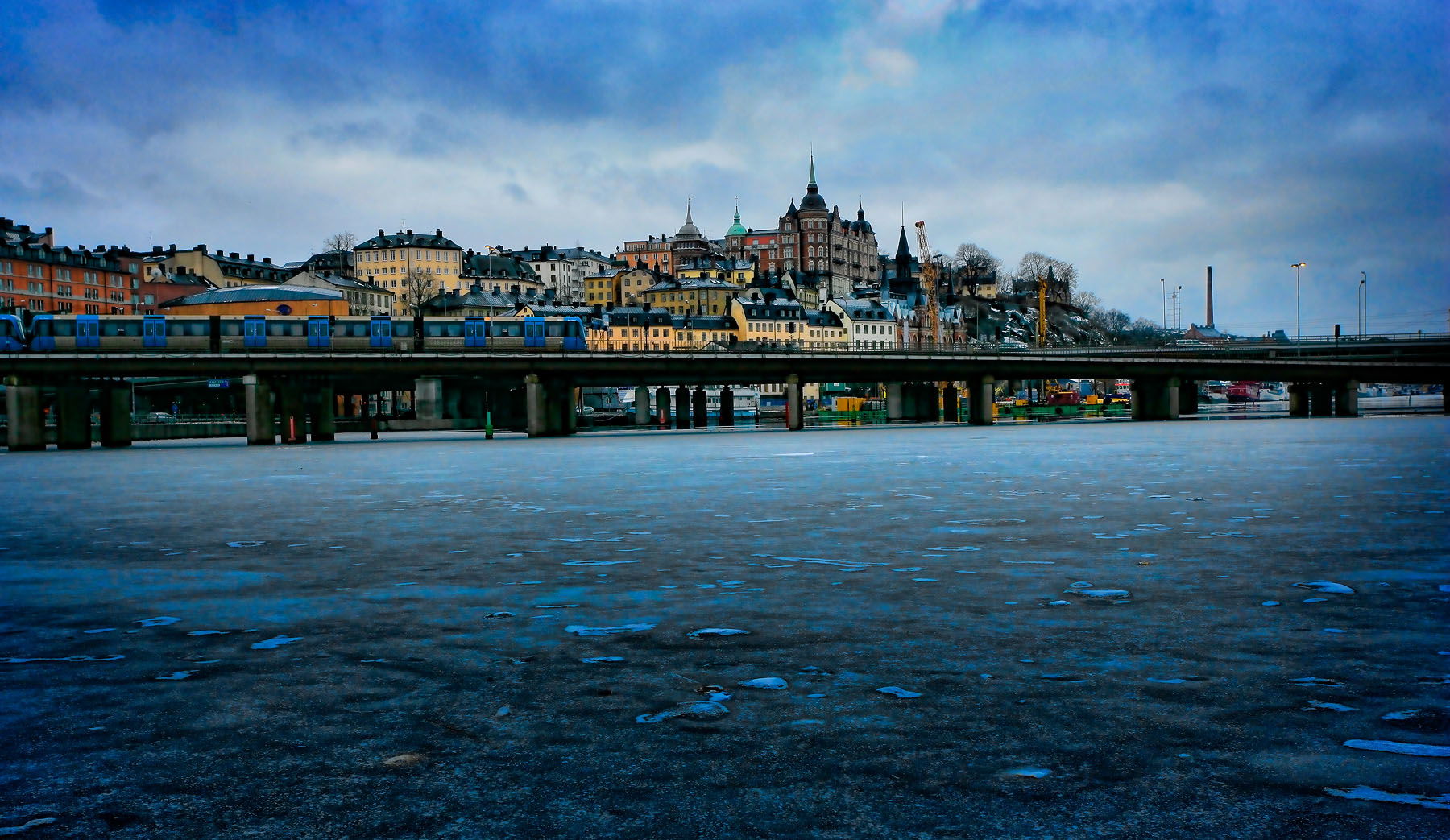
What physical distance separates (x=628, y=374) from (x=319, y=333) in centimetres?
2346

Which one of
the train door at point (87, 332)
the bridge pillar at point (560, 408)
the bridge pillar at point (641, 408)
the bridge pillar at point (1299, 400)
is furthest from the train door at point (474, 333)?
the bridge pillar at point (1299, 400)

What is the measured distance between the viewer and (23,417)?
257 ft

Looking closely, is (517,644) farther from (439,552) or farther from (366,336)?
(366,336)

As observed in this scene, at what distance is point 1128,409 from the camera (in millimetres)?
193375

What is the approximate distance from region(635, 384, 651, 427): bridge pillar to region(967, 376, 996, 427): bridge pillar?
44.1m

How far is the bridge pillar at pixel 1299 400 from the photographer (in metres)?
126

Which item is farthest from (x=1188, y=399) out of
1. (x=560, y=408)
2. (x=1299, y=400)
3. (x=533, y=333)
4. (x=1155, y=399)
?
(x=533, y=333)

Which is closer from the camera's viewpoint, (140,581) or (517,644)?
(517,644)

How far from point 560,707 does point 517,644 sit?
2.12 m

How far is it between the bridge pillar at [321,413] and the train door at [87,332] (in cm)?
1618

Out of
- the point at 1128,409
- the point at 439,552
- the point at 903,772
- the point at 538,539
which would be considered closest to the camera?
the point at 903,772

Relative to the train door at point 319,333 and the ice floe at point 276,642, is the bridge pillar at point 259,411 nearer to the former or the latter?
the train door at point 319,333

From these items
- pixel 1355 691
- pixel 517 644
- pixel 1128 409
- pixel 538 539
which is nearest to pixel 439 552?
A: pixel 538 539

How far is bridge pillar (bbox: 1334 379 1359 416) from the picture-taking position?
4690 inches
